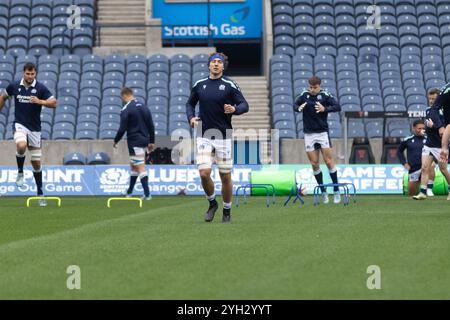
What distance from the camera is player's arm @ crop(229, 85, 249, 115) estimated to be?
14.6 meters

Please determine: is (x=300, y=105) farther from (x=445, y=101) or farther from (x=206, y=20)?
(x=206, y=20)

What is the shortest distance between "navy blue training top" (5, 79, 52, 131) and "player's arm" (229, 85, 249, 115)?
5729 mm

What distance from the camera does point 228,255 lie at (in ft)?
32.7

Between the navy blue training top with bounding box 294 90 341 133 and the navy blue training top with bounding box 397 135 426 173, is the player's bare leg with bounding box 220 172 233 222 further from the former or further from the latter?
the navy blue training top with bounding box 397 135 426 173

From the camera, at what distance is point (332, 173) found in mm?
21359

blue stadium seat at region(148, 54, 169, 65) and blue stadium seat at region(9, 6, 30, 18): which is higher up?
blue stadium seat at region(9, 6, 30, 18)

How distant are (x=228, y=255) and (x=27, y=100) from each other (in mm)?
10527

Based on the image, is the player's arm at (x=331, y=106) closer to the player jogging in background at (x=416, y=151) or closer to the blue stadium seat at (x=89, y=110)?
the player jogging in background at (x=416, y=151)

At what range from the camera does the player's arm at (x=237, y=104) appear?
14.6 metres

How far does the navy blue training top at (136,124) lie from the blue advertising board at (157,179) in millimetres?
5441

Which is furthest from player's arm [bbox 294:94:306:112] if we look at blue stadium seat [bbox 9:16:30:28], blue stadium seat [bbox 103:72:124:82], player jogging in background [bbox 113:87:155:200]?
blue stadium seat [bbox 9:16:30:28]

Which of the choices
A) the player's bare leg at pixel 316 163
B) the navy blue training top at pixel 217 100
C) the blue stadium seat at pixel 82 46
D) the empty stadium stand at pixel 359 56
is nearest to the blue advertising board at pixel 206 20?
the empty stadium stand at pixel 359 56

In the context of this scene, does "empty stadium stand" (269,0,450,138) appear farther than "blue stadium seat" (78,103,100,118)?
Yes
